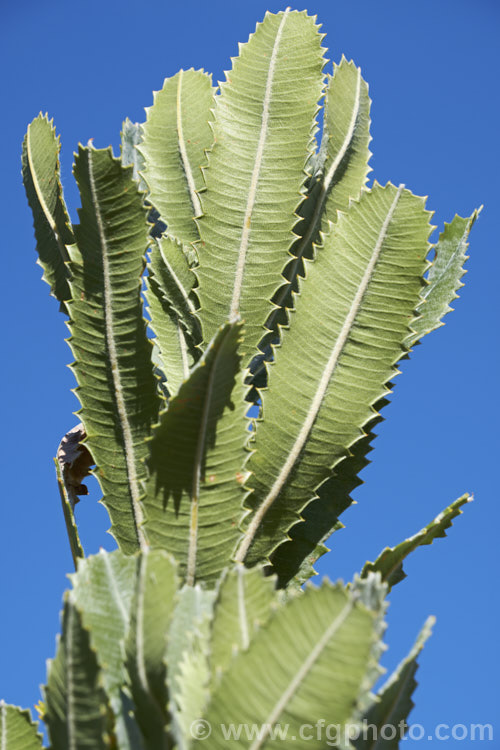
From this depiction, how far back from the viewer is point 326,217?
8.21 ft

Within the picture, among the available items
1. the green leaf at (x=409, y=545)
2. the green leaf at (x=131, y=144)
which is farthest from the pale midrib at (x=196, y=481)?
the green leaf at (x=131, y=144)

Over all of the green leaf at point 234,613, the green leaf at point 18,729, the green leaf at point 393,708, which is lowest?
the green leaf at point 393,708

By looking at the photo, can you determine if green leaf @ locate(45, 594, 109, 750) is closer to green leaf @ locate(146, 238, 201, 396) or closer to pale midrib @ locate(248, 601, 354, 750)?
pale midrib @ locate(248, 601, 354, 750)

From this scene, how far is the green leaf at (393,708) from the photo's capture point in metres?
1.60

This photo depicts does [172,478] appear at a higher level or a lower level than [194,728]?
higher

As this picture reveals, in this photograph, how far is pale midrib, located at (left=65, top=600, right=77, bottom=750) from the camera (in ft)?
4.47

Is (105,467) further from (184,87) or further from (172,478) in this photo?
(184,87)

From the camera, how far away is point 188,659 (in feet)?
4.73

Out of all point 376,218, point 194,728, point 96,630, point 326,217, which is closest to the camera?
point 194,728

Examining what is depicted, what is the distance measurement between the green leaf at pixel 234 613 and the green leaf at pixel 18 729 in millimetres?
541

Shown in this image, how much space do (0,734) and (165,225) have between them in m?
1.64

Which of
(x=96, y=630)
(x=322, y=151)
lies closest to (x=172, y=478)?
(x=96, y=630)

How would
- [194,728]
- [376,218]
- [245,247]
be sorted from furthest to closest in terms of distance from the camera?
1. [245,247]
2. [376,218]
3. [194,728]

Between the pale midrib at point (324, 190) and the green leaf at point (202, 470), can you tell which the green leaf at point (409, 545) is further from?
the pale midrib at point (324, 190)
